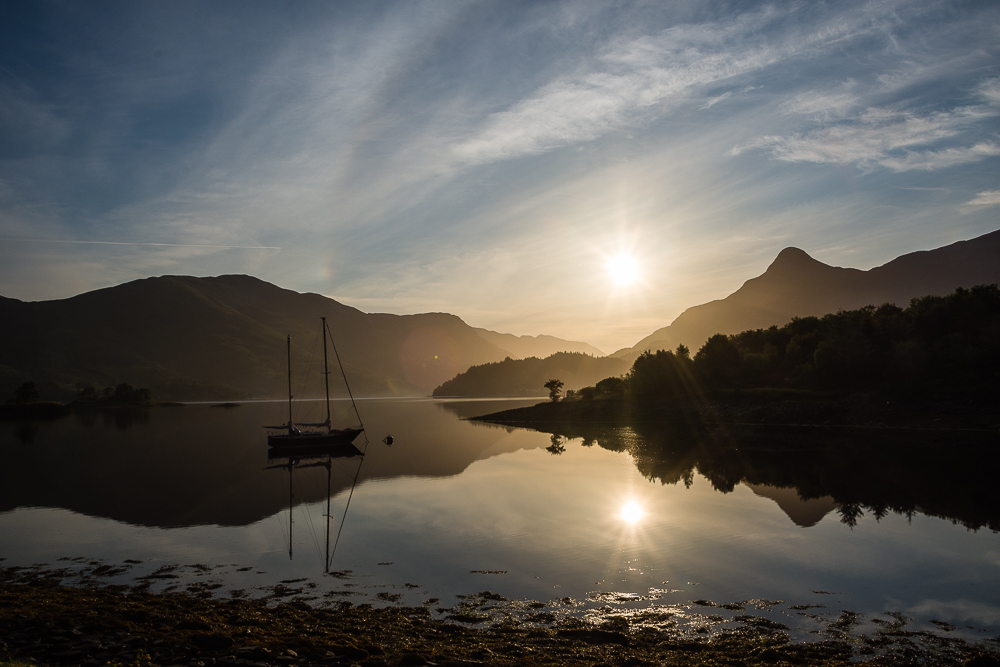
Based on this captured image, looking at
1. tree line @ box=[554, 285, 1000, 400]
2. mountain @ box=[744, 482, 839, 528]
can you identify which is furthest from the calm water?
tree line @ box=[554, 285, 1000, 400]

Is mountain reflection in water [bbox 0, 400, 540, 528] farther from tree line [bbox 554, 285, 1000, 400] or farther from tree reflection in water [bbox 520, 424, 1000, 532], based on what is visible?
tree line [bbox 554, 285, 1000, 400]

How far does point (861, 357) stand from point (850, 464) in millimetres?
45377

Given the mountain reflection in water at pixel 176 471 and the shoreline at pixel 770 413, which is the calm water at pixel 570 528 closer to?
the mountain reflection in water at pixel 176 471

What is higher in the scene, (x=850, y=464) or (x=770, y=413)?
(x=770, y=413)

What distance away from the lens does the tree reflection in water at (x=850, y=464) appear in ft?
87.6

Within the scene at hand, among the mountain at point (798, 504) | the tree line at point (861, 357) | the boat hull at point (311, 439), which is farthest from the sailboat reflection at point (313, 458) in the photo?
the tree line at point (861, 357)

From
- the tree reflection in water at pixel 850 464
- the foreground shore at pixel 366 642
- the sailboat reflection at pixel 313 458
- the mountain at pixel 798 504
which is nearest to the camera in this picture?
the foreground shore at pixel 366 642

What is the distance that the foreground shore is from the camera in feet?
34.3

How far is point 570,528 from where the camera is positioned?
23781mm

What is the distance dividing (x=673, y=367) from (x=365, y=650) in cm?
9523

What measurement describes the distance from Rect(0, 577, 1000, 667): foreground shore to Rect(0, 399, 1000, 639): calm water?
148cm

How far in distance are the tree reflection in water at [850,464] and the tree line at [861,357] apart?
13913 millimetres

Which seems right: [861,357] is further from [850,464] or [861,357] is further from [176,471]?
[176,471]

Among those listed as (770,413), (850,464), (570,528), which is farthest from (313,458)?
(770,413)
